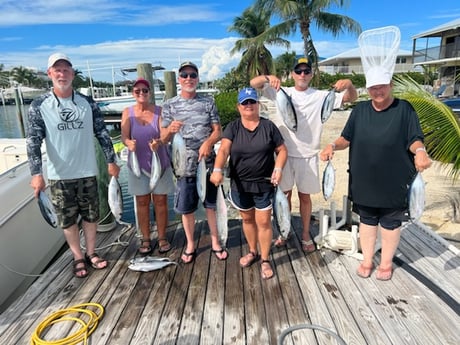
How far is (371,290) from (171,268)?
1.88 meters

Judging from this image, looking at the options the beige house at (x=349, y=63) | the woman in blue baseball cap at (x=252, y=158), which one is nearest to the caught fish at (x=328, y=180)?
the woman in blue baseball cap at (x=252, y=158)

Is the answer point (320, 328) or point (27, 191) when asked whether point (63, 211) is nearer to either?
point (27, 191)

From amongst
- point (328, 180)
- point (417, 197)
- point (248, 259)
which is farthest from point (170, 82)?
point (417, 197)

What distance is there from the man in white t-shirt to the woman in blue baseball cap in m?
0.36

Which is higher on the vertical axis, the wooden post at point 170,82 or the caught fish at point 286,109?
the wooden post at point 170,82

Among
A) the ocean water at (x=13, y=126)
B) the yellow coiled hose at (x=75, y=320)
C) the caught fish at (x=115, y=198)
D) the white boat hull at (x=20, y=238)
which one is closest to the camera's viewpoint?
the yellow coiled hose at (x=75, y=320)

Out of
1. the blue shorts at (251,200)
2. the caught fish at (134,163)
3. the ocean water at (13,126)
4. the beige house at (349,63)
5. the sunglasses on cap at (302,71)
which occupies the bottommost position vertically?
the ocean water at (13,126)

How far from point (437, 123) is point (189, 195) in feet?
10.5

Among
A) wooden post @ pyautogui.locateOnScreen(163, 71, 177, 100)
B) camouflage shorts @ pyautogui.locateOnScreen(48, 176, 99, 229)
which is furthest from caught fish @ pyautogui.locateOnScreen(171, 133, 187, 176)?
wooden post @ pyautogui.locateOnScreen(163, 71, 177, 100)

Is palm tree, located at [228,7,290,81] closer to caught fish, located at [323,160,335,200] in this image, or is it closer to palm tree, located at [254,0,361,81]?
palm tree, located at [254,0,361,81]

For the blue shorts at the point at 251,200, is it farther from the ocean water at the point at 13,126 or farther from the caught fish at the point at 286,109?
the ocean water at the point at 13,126

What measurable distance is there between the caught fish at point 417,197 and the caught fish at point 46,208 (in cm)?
292

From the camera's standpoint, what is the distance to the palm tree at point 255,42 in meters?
26.2

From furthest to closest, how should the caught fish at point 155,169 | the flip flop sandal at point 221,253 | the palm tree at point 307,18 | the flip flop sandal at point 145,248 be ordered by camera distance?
the palm tree at point 307,18 → the flip flop sandal at point 145,248 → the flip flop sandal at point 221,253 → the caught fish at point 155,169
